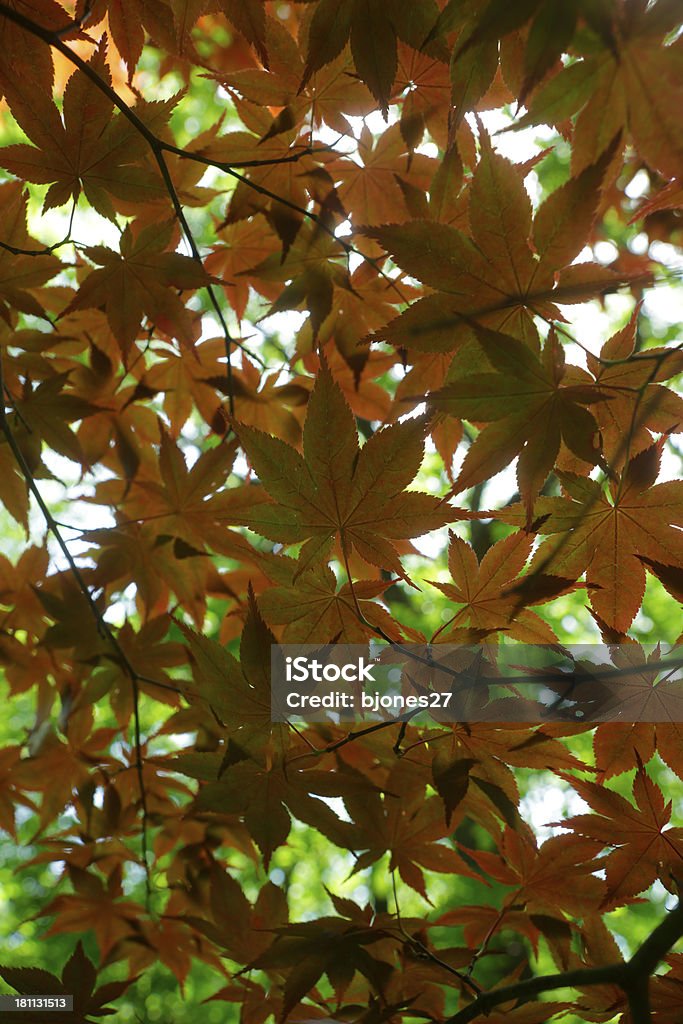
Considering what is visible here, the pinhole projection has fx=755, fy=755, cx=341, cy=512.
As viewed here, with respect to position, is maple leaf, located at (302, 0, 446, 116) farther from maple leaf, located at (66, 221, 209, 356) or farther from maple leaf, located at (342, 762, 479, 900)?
maple leaf, located at (342, 762, 479, 900)

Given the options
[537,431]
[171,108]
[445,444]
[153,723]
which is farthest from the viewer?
[153,723]

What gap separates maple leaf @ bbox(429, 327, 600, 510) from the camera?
640 millimetres

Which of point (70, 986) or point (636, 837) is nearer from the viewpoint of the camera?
point (636, 837)

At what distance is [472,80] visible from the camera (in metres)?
0.69

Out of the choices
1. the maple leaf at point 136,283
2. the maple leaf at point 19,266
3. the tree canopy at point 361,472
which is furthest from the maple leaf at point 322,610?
the maple leaf at point 19,266

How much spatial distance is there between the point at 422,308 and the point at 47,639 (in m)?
0.88

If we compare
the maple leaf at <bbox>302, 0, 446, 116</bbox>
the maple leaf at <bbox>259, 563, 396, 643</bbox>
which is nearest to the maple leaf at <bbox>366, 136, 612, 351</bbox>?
the maple leaf at <bbox>302, 0, 446, 116</bbox>

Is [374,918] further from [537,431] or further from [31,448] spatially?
[31,448]

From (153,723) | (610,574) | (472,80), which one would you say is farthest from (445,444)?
(153,723)

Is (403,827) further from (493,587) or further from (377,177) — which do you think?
(377,177)

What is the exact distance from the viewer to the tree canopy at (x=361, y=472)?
668 mm

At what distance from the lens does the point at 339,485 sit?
29.6 inches
